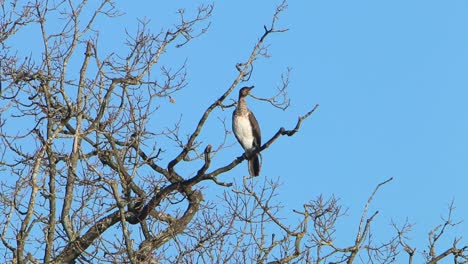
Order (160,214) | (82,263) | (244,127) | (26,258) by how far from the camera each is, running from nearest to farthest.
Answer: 1. (26,258)
2. (82,263)
3. (160,214)
4. (244,127)

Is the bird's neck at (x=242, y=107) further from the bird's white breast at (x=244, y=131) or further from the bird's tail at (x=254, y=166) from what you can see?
the bird's tail at (x=254, y=166)

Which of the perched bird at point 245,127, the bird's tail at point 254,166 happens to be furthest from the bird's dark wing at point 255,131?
the bird's tail at point 254,166

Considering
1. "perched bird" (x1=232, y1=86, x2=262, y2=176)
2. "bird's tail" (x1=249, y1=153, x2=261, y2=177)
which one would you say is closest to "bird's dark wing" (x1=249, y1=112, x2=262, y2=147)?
"perched bird" (x1=232, y1=86, x2=262, y2=176)

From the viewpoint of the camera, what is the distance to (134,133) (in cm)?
1120

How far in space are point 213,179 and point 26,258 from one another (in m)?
2.06

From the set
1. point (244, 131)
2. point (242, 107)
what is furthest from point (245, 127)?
point (242, 107)

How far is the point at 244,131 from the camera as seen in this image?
579 inches

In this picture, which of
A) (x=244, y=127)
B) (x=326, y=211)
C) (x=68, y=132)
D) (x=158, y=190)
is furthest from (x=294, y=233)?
(x=244, y=127)

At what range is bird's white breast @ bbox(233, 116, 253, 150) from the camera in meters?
14.6

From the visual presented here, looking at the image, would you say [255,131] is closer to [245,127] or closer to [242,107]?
[245,127]

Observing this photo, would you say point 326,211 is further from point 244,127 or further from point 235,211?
point 244,127

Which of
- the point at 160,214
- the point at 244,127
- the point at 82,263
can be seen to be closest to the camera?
the point at 82,263

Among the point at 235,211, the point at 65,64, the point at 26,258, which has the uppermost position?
the point at 65,64

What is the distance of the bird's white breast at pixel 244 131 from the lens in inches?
577
